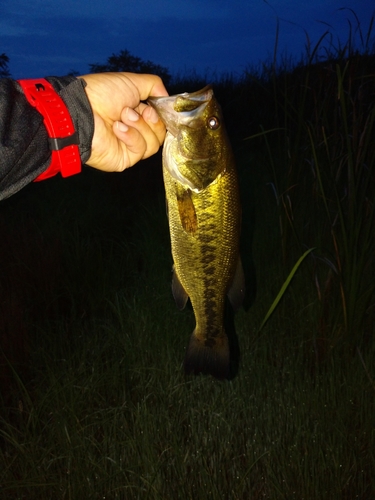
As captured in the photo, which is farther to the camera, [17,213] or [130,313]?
[17,213]

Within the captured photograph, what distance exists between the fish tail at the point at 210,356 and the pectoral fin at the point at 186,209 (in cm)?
48

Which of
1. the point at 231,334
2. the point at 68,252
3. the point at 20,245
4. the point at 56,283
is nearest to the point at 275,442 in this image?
the point at 231,334

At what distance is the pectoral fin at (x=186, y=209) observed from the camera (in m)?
1.49

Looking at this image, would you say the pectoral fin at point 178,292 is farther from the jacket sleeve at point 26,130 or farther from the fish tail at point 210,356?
the jacket sleeve at point 26,130

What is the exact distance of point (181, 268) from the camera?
5.29 ft

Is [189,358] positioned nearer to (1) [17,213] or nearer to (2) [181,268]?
(2) [181,268]

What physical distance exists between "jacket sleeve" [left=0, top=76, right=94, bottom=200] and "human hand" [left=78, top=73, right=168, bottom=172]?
138 mm

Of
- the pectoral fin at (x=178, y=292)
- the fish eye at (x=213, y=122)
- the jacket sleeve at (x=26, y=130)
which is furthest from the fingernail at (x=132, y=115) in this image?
the pectoral fin at (x=178, y=292)

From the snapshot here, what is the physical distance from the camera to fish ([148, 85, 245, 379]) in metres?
1.50

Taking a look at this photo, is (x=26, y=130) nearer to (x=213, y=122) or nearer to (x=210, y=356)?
(x=213, y=122)

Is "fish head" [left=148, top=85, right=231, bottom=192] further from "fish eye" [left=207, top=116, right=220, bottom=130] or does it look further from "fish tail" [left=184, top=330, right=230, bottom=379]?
"fish tail" [left=184, top=330, right=230, bottom=379]

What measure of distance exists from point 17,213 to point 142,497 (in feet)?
14.4

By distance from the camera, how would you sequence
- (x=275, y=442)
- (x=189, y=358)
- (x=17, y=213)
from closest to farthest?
(x=189, y=358) → (x=275, y=442) → (x=17, y=213)

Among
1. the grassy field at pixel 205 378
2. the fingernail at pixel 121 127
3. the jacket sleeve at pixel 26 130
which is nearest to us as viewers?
the jacket sleeve at pixel 26 130
